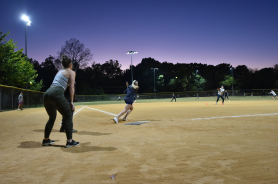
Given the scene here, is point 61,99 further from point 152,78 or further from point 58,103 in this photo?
point 152,78

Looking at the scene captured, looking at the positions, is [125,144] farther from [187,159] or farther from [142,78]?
[142,78]

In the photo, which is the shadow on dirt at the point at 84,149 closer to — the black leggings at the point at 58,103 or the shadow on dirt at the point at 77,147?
the shadow on dirt at the point at 77,147

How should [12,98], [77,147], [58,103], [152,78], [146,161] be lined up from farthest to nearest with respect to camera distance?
[152,78]
[12,98]
[77,147]
[58,103]
[146,161]

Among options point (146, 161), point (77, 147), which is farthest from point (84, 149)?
point (146, 161)

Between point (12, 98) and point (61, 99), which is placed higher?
point (61, 99)

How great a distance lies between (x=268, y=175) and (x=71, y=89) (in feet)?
12.9

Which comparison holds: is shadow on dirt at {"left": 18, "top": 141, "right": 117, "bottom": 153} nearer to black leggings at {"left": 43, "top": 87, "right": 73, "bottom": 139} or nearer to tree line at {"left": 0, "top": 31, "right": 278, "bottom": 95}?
black leggings at {"left": 43, "top": 87, "right": 73, "bottom": 139}

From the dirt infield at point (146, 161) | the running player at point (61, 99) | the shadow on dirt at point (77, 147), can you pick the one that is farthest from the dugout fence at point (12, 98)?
the running player at point (61, 99)

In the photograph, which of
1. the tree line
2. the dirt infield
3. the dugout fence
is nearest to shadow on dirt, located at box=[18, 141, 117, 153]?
the dirt infield

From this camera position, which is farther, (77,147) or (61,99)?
(77,147)

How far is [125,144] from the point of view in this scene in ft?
15.5

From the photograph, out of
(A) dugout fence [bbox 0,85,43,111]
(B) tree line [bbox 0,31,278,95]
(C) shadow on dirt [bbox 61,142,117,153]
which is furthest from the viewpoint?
(B) tree line [bbox 0,31,278,95]

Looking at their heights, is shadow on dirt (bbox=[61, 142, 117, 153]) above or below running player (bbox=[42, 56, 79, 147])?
below

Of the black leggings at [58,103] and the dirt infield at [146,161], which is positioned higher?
the black leggings at [58,103]
